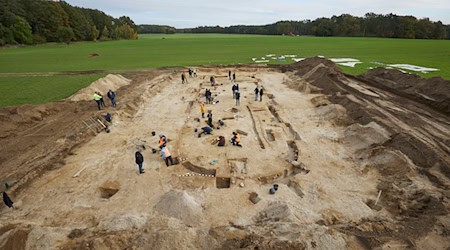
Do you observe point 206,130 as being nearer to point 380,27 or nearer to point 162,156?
point 162,156

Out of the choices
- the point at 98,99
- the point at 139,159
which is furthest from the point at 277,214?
the point at 98,99

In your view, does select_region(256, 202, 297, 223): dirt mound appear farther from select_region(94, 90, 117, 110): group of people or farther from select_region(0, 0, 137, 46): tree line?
select_region(0, 0, 137, 46): tree line

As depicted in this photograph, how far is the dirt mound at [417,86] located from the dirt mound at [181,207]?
734 inches

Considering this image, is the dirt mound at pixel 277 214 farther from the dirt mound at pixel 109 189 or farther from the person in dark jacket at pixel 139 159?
the dirt mound at pixel 109 189

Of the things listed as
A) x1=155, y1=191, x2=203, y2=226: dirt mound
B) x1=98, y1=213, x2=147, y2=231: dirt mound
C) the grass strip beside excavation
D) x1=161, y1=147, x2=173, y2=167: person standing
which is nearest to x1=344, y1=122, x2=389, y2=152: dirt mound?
x1=155, y1=191, x2=203, y2=226: dirt mound

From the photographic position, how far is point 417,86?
A: 22.5 meters

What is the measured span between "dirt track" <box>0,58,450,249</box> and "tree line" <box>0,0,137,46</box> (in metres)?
70.3

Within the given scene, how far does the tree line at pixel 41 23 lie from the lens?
232 feet

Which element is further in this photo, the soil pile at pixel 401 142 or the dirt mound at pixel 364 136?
the dirt mound at pixel 364 136

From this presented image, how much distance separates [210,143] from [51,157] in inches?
332

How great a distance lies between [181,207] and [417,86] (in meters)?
23.6

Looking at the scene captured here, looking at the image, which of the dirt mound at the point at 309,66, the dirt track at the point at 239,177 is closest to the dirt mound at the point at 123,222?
the dirt track at the point at 239,177

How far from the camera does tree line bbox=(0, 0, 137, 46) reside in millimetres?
70688

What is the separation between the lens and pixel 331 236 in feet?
25.8
